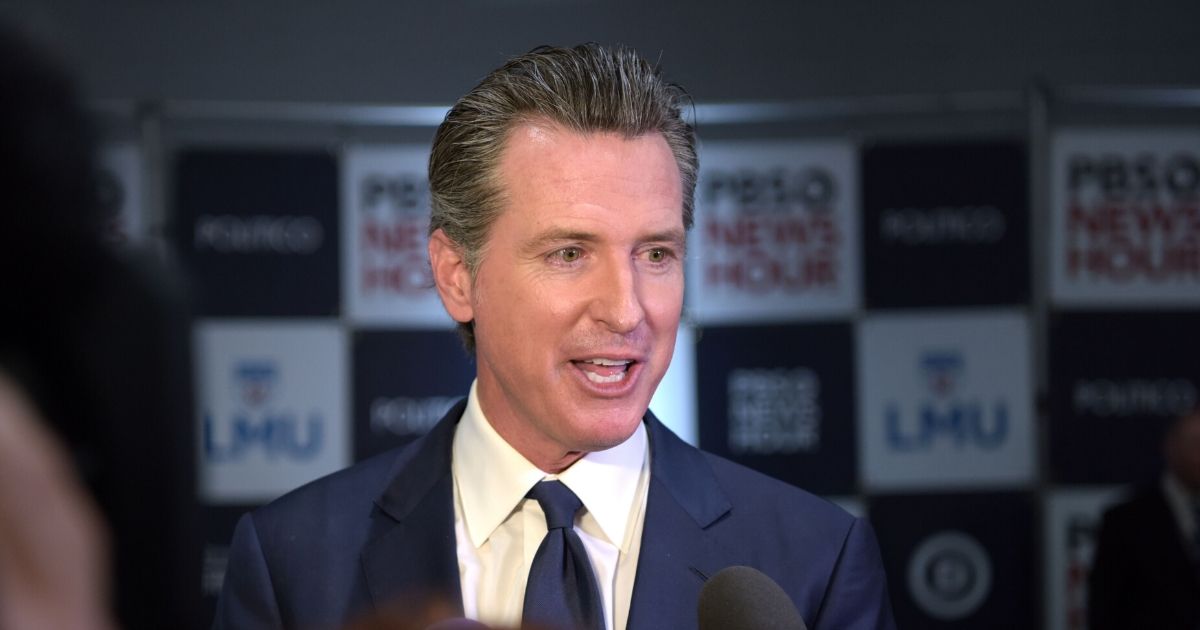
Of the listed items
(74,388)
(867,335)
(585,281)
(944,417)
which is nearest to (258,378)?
(867,335)

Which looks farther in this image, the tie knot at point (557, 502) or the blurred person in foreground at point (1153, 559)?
the blurred person in foreground at point (1153, 559)

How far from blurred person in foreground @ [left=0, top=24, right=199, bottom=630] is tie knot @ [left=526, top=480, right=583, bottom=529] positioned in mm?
947

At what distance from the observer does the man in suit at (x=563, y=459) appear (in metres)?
1.19

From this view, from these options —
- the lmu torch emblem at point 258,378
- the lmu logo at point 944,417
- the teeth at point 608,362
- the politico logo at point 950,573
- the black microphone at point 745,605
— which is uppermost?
the teeth at point 608,362

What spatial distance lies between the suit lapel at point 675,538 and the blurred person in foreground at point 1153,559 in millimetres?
2370

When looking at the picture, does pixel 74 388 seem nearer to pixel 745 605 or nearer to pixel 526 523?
pixel 745 605

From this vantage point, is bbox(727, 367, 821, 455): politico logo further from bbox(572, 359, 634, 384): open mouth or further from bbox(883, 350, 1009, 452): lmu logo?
bbox(572, 359, 634, 384): open mouth

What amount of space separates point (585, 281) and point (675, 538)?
0.87ft

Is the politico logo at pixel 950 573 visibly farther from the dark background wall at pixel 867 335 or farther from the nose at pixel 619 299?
the nose at pixel 619 299

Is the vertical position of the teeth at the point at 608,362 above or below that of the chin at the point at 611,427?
above

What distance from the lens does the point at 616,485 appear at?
126 cm

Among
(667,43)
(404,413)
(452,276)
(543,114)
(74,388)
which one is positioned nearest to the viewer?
(74,388)

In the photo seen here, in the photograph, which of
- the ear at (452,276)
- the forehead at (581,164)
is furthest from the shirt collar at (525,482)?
the forehead at (581,164)

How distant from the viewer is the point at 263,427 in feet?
11.3
